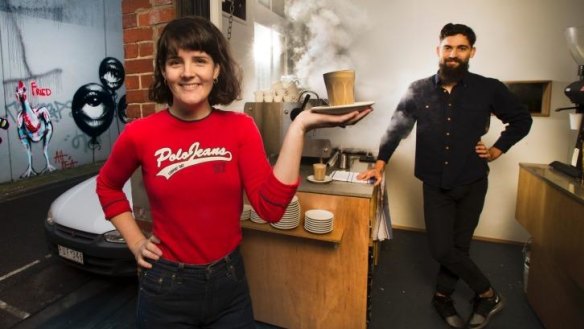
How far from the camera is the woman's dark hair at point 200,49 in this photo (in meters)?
1.22

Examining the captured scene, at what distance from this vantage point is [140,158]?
4.30 feet

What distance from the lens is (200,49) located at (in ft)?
4.06

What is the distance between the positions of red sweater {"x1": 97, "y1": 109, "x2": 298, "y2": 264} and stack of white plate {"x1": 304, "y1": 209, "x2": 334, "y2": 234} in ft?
3.22

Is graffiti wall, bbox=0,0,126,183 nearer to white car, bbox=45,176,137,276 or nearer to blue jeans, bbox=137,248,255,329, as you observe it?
white car, bbox=45,176,137,276

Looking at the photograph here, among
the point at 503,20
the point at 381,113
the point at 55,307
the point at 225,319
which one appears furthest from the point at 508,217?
the point at 55,307

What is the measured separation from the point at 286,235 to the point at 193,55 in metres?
1.60

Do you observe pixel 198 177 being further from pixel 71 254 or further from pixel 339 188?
pixel 71 254

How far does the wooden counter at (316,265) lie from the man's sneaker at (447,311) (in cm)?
77

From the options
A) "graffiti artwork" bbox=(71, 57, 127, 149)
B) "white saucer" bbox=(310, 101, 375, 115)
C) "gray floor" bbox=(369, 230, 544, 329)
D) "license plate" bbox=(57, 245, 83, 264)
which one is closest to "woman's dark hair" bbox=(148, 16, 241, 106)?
"white saucer" bbox=(310, 101, 375, 115)

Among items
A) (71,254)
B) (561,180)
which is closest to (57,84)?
(71,254)

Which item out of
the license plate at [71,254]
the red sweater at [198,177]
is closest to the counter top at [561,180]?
the red sweater at [198,177]

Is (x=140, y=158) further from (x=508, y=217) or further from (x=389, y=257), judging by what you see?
(x=508, y=217)

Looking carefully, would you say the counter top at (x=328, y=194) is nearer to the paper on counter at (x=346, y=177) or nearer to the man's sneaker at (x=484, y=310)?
the paper on counter at (x=346, y=177)

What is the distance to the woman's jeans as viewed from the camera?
262 cm
